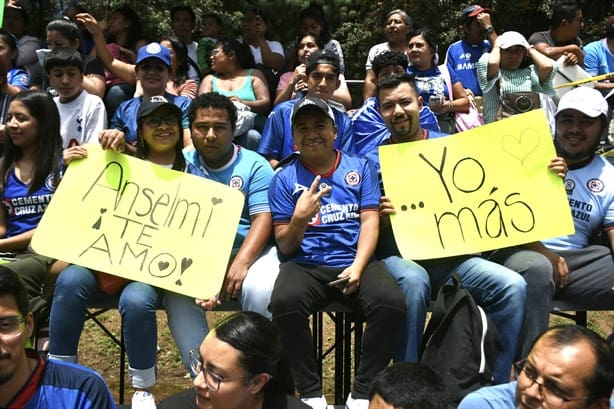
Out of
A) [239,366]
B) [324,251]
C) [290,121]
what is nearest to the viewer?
[239,366]

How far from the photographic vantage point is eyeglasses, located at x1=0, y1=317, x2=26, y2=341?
111 inches

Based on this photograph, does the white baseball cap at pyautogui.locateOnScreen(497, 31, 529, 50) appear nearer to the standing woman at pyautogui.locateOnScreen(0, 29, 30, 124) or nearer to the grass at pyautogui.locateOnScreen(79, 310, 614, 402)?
the grass at pyautogui.locateOnScreen(79, 310, 614, 402)

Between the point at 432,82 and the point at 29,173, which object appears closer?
the point at 29,173

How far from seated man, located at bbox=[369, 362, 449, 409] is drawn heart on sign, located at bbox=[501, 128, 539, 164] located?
2002mm

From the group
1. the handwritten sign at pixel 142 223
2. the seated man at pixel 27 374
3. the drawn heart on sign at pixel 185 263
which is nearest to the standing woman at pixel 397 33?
the handwritten sign at pixel 142 223

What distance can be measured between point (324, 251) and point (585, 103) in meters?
1.69

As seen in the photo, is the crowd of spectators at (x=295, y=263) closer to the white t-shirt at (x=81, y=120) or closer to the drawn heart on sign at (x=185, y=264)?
the white t-shirt at (x=81, y=120)

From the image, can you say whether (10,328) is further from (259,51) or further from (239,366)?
(259,51)

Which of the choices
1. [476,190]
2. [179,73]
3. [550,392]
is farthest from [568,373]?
[179,73]

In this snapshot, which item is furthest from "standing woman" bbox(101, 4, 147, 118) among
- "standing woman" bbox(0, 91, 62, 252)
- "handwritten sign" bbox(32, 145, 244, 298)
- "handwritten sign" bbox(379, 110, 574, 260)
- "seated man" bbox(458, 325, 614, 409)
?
"seated man" bbox(458, 325, 614, 409)

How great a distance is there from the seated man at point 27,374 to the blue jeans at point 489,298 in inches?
65.7

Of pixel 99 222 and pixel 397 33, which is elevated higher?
pixel 397 33

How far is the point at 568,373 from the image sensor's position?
287cm

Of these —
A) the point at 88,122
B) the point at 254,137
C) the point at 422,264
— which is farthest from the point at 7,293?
the point at 254,137
